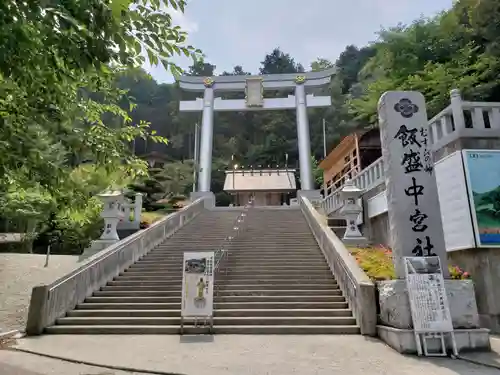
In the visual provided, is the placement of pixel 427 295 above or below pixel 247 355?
above

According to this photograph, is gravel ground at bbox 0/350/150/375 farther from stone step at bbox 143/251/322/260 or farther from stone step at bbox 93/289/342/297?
stone step at bbox 143/251/322/260

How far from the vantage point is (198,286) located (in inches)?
255

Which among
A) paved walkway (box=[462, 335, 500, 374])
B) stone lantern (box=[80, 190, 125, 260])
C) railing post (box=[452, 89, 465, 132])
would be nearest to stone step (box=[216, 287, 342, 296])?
paved walkway (box=[462, 335, 500, 374])

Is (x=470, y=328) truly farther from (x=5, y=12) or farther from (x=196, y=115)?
(x=196, y=115)

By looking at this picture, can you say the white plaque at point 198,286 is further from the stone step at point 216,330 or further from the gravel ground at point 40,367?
the gravel ground at point 40,367

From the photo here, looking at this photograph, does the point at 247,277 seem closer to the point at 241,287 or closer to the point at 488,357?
the point at 241,287

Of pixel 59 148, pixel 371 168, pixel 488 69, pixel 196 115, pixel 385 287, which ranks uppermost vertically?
pixel 196 115

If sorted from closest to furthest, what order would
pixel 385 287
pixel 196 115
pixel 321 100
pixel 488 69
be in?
1. pixel 385 287
2. pixel 488 69
3. pixel 321 100
4. pixel 196 115

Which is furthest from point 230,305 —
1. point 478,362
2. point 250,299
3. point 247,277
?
point 478,362

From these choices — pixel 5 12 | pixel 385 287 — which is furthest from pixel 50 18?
pixel 385 287

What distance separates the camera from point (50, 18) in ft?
8.05

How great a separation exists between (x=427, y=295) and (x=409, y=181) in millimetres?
1819

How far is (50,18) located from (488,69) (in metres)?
14.6

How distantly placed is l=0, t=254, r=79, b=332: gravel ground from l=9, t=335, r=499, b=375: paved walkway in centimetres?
174
